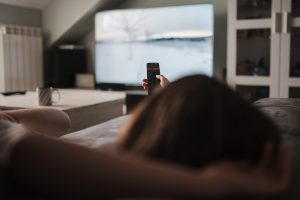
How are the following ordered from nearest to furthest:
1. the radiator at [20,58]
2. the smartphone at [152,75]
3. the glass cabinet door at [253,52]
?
the smartphone at [152,75], the glass cabinet door at [253,52], the radiator at [20,58]

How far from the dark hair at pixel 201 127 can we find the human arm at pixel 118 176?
0.04m

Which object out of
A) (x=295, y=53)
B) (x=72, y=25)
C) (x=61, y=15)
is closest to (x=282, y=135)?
(x=295, y=53)

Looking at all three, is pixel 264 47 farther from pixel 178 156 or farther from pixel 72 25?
pixel 178 156

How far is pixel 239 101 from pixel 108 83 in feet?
11.8

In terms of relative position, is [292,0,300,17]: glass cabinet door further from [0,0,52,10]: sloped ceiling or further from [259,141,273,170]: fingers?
[259,141,273,170]: fingers

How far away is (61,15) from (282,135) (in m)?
3.51

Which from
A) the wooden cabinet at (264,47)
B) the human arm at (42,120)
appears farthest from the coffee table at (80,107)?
the wooden cabinet at (264,47)

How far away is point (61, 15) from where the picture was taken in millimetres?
4113

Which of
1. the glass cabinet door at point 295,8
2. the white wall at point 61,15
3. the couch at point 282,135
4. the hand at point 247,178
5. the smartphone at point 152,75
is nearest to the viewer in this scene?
the hand at point 247,178

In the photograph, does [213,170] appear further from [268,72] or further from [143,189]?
[268,72]

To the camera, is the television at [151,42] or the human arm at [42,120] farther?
the television at [151,42]

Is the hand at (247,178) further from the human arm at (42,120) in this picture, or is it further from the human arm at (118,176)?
the human arm at (42,120)

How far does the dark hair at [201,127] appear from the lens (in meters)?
0.50

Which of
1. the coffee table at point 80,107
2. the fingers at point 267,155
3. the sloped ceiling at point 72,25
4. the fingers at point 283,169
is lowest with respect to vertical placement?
the coffee table at point 80,107
